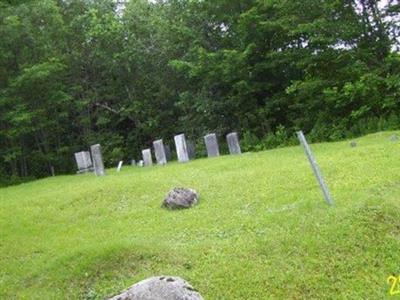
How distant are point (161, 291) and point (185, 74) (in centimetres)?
2108

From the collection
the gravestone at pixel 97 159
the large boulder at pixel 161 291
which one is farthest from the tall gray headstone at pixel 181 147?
the large boulder at pixel 161 291

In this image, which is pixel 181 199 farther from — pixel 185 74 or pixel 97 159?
pixel 185 74

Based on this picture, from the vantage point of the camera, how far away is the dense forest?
18391 millimetres

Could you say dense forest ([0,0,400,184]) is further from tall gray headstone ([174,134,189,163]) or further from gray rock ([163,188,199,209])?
gray rock ([163,188,199,209])

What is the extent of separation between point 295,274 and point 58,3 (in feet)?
85.9

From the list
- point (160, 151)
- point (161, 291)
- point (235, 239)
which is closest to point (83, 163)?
point (160, 151)

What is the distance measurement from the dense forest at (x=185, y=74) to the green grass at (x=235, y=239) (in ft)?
26.3

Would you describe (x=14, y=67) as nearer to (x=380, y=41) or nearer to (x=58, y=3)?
(x=58, y=3)

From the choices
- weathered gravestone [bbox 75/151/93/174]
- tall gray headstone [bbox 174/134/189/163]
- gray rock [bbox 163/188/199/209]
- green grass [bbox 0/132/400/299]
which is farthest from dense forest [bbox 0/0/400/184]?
gray rock [bbox 163/188/199/209]

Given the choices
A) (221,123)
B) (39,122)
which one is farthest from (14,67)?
(221,123)

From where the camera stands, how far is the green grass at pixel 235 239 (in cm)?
595

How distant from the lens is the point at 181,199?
31.8 feet

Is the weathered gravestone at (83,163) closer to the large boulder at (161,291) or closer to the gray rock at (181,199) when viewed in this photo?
the gray rock at (181,199)

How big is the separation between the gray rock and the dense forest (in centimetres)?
949
